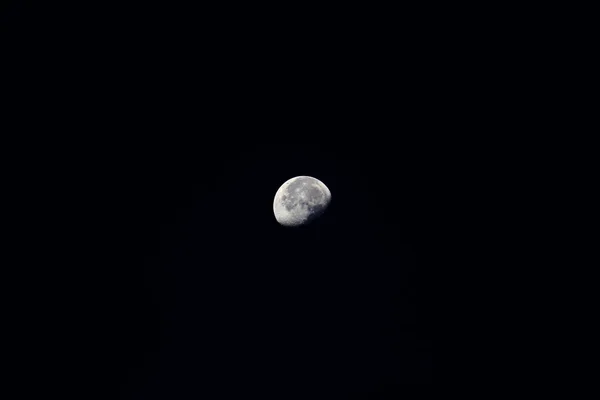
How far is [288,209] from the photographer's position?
5426mm

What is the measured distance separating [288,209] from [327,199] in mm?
567

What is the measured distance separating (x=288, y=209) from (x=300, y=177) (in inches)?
22.4

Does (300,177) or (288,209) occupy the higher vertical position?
(300,177)

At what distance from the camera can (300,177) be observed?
577cm

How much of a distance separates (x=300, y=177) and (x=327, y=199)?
0.48 metres

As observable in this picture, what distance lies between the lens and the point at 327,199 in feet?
18.5
